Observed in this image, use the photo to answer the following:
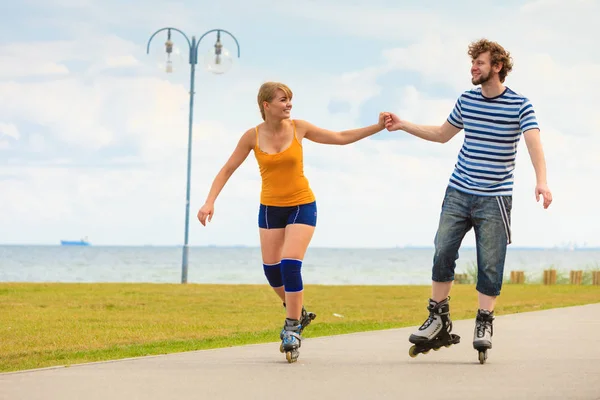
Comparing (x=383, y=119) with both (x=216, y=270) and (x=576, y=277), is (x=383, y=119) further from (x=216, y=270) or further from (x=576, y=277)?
(x=216, y=270)

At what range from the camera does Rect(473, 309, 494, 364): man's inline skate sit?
24.5ft

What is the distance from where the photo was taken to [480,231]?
7.50 metres

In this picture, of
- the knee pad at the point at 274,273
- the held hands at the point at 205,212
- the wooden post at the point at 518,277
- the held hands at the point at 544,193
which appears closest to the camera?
the held hands at the point at 544,193

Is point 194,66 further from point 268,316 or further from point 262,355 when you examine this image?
point 262,355

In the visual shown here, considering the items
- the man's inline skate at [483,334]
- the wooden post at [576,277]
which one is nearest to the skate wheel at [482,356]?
the man's inline skate at [483,334]

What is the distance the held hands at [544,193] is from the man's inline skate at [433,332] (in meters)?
1.14

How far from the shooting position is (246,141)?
26.2 ft

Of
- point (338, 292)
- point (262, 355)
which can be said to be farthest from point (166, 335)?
point (338, 292)

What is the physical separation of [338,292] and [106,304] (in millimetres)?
8037

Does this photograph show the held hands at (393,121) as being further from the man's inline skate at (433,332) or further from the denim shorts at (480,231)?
the man's inline skate at (433,332)

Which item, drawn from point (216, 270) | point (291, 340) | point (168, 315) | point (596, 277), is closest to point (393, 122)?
point (291, 340)

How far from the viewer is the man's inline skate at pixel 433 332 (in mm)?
7695

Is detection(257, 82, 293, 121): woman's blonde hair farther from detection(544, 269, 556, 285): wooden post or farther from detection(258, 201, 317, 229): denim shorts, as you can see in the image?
detection(544, 269, 556, 285): wooden post

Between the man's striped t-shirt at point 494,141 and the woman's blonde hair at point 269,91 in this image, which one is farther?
the woman's blonde hair at point 269,91
